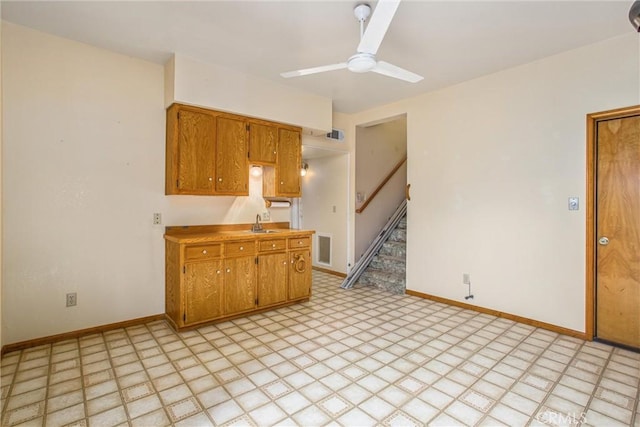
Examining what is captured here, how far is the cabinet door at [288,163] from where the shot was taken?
4129 millimetres

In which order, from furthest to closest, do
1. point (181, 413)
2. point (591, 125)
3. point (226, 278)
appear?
point (226, 278) → point (591, 125) → point (181, 413)

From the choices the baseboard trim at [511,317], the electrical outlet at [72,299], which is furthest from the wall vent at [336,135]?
the electrical outlet at [72,299]

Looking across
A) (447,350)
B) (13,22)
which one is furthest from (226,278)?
(13,22)

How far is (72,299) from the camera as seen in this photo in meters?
2.97

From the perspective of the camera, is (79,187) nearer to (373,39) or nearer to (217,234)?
(217,234)

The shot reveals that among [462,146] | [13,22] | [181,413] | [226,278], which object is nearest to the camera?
[181,413]

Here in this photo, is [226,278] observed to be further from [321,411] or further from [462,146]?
[462,146]

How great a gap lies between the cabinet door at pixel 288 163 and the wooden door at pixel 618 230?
3215mm

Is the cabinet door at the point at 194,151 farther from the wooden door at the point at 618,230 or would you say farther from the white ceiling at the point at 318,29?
the wooden door at the point at 618,230

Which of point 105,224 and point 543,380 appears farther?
point 105,224

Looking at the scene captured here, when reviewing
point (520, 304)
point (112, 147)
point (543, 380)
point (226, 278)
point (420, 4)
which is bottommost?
point (543, 380)

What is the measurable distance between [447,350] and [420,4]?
2.79m

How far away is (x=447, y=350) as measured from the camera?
2777mm

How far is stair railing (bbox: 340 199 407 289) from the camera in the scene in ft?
16.4
